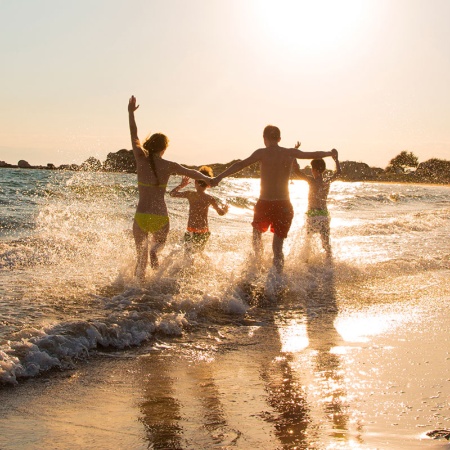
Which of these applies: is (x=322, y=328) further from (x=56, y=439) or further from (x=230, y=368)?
(x=56, y=439)

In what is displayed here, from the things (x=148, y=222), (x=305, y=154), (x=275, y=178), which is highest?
(x=305, y=154)

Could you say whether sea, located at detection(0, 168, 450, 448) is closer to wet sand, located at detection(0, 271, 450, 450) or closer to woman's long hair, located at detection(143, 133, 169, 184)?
wet sand, located at detection(0, 271, 450, 450)

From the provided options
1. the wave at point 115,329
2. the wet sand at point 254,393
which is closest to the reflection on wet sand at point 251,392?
the wet sand at point 254,393

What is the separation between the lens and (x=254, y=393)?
3.63m

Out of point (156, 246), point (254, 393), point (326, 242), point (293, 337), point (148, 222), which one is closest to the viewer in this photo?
point (254, 393)

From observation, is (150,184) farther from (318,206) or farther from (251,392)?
(318,206)

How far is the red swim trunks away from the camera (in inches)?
299

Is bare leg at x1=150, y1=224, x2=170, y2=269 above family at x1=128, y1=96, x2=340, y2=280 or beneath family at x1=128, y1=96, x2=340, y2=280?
beneath

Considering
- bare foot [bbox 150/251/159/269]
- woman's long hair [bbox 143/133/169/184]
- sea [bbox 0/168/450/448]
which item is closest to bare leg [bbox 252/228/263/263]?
sea [bbox 0/168/450/448]

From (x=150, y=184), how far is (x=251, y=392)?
356cm

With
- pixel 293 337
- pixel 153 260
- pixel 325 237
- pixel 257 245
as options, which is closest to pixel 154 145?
pixel 153 260

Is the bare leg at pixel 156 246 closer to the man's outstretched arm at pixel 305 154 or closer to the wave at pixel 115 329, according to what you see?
the wave at pixel 115 329

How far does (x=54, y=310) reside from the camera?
555cm

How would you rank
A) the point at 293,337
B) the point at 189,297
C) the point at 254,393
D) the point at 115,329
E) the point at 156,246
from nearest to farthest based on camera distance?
the point at 254,393 → the point at 115,329 → the point at 293,337 → the point at 189,297 → the point at 156,246
